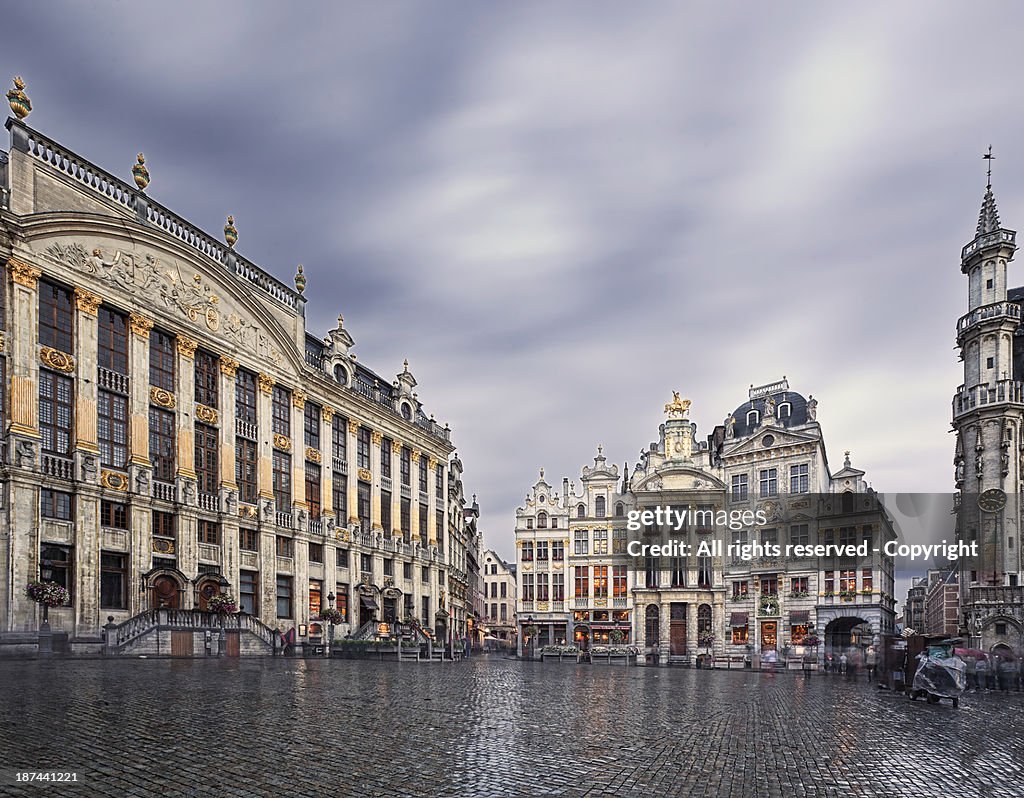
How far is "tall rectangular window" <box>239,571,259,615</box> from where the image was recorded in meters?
46.1

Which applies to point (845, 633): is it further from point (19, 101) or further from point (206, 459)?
point (19, 101)

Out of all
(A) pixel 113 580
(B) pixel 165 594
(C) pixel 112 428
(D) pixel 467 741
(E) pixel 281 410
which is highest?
(E) pixel 281 410

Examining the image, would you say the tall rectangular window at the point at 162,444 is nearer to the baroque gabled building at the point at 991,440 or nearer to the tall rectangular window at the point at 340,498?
the tall rectangular window at the point at 340,498

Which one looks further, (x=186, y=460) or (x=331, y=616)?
(x=331, y=616)

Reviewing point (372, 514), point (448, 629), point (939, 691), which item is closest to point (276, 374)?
point (372, 514)

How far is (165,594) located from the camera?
4019 cm

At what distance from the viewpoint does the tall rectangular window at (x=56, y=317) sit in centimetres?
3647

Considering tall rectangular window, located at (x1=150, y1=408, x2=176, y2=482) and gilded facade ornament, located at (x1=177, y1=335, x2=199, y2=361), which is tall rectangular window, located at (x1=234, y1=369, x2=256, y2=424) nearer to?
gilded facade ornament, located at (x1=177, y1=335, x2=199, y2=361)

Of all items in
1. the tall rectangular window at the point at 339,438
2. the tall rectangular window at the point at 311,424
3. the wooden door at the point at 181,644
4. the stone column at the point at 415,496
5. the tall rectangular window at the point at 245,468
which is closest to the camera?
the wooden door at the point at 181,644

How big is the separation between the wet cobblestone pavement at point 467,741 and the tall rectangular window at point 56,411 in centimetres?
1442

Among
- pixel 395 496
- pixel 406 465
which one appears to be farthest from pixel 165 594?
pixel 406 465

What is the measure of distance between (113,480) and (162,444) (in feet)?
12.9

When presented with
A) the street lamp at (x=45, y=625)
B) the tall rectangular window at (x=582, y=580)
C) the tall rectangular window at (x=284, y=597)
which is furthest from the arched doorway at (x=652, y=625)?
the street lamp at (x=45, y=625)

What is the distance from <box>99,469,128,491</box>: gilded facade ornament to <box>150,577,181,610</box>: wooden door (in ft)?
14.1
